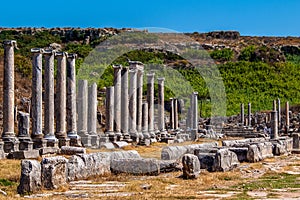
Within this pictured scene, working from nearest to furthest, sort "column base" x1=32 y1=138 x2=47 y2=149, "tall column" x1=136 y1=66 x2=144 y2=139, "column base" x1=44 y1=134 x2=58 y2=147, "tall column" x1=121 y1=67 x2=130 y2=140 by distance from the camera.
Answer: "column base" x1=32 y1=138 x2=47 y2=149, "column base" x1=44 y1=134 x2=58 y2=147, "tall column" x1=121 y1=67 x2=130 y2=140, "tall column" x1=136 y1=66 x2=144 y2=139

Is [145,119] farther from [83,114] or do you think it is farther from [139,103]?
[83,114]

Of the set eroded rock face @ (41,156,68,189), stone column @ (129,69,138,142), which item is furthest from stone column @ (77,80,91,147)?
eroded rock face @ (41,156,68,189)

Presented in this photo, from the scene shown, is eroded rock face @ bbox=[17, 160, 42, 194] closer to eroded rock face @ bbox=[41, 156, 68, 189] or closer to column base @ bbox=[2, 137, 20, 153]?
eroded rock face @ bbox=[41, 156, 68, 189]

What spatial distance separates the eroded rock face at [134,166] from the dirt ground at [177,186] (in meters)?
0.35

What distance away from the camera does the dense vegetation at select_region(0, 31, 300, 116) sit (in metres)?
80.6

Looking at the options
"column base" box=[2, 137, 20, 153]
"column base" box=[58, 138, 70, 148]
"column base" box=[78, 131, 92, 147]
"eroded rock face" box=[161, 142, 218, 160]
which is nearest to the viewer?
"eroded rock face" box=[161, 142, 218, 160]

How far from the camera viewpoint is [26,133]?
85.8 feet

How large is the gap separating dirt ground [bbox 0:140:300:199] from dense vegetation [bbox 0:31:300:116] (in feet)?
172

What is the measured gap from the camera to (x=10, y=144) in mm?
24875

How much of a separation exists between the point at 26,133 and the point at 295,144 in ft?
48.2

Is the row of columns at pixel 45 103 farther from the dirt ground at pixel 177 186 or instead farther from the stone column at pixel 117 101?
the dirt ground at pixel 177 186

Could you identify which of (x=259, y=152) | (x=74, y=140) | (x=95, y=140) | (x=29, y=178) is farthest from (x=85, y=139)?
(x=29, y=178)

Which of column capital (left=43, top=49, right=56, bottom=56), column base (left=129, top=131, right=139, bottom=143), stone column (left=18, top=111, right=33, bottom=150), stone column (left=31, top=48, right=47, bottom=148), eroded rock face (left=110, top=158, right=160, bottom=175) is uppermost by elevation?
column capital (left=43, top=49, right=56, bottom=56)

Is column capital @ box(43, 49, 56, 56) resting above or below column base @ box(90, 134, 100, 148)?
above
